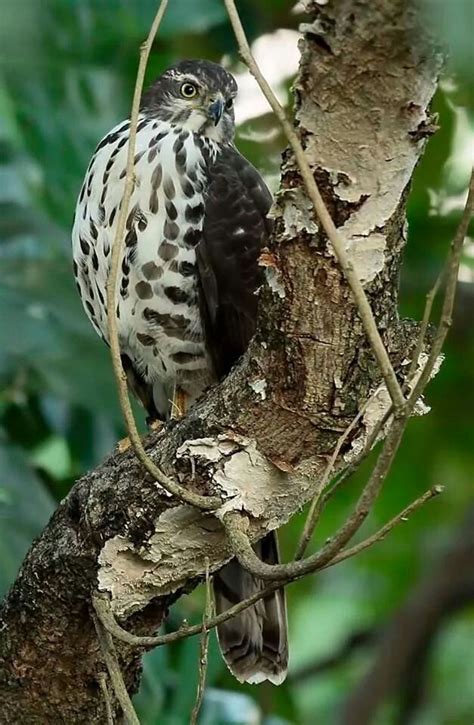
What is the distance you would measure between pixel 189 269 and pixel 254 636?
2.80ft

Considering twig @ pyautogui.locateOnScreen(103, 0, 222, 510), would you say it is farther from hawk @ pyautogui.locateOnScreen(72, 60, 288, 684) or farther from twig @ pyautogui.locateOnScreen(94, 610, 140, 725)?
hawk @ pyautogui.locateOnScreen(72, 60, 288, 684)

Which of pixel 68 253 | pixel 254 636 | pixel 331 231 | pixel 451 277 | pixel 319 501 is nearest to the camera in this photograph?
pixel 451 277

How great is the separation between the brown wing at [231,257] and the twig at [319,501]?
2.83 ft

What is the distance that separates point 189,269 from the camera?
2.91 metres

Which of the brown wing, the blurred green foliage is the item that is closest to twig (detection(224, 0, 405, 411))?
the blurred green foliage

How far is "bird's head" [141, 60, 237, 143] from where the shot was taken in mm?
3273

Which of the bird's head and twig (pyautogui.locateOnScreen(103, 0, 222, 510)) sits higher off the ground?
the bird's head

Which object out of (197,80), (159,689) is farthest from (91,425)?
(197,80)

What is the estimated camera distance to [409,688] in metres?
4.61

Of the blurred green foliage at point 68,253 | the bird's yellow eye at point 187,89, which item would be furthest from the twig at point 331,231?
the bird's yellow eye at point 187,89

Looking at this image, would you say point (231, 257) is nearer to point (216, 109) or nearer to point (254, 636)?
point (216, 109)

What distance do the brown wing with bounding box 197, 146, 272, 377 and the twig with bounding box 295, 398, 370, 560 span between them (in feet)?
2.83

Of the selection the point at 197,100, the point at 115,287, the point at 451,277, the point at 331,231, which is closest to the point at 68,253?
the point at 197,100

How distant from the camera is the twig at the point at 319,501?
66.5 inches
